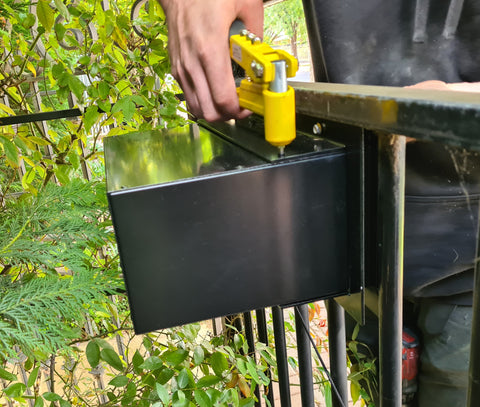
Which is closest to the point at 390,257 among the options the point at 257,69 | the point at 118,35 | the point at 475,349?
the point at 475,349

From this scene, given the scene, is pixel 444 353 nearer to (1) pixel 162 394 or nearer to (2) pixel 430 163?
(2) pixel 430 163

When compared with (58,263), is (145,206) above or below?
above

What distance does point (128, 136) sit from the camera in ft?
3.08

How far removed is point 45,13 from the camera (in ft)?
4.29

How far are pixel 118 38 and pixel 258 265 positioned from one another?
134 centimetres

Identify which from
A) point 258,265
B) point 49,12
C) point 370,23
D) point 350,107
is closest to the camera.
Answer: point 350,107

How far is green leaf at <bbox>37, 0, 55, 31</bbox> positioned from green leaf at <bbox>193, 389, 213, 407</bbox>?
1.18m

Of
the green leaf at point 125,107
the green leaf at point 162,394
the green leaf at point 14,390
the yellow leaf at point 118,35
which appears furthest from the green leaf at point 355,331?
the yellow leaf at point 118,35

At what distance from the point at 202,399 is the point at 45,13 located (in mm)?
1207

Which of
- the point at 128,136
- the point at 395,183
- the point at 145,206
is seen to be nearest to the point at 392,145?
the point at 395,183

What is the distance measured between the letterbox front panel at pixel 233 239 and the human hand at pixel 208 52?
143mm

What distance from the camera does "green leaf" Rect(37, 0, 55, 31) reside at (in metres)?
1.29

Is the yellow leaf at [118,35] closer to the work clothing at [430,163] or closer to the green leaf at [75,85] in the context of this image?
the green leaf at [75,85]

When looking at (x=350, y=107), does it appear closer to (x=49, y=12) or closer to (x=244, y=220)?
(x=244, y=220)
